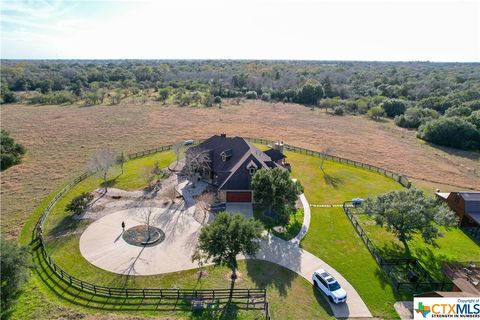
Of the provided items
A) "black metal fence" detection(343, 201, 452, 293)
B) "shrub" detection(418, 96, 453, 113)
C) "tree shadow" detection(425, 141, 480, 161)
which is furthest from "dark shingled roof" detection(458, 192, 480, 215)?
"shrub" detection(418, 96, 453, 113)

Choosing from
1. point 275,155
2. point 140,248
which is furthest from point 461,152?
point 140,248

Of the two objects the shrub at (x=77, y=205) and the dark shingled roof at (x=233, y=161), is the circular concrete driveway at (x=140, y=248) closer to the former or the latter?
the shrub at (x=77, y=205)

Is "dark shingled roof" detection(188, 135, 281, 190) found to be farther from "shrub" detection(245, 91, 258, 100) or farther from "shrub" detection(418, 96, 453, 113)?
"shrub" detection(418, 96, 453, 113)

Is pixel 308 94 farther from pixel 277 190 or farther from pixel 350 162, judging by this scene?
pixel 277 190

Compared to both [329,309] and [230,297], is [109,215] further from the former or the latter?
[329,309]

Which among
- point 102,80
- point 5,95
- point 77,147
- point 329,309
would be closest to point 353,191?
point 329,309

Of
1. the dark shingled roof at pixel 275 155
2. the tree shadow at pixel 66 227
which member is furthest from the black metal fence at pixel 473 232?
the tree shadow at pixel 66 227
